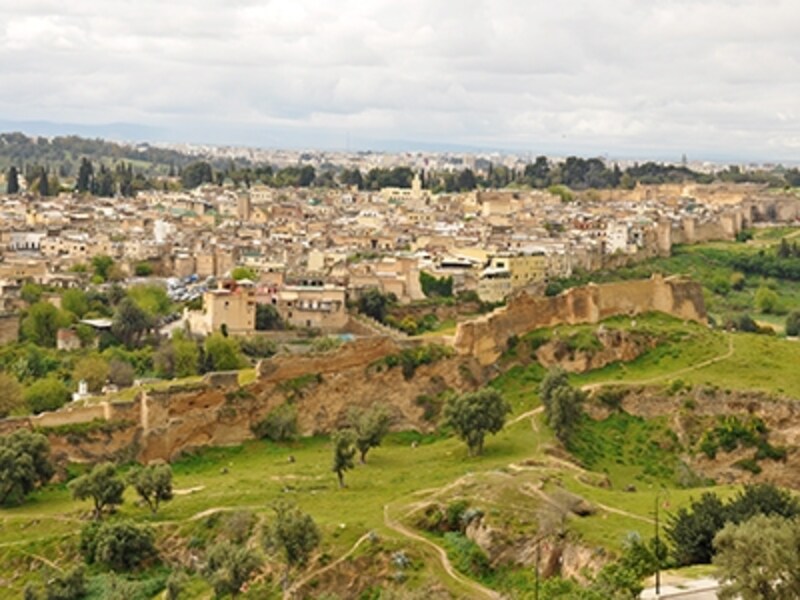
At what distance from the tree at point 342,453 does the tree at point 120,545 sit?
4752 millimetres

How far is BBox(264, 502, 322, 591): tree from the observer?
949 inches

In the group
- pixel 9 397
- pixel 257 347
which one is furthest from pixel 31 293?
pixel 9 397

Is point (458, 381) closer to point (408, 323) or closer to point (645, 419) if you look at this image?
point (645, 419)

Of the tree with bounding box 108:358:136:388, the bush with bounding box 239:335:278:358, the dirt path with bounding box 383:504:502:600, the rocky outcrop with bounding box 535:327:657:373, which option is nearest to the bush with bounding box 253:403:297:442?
the rocky outcrop with bounding box 535:327:657:373

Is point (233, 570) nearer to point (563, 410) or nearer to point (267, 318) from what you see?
point (563, 410)

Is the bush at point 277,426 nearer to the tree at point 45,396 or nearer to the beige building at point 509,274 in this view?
the tree at point 45,396

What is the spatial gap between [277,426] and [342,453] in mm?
5656

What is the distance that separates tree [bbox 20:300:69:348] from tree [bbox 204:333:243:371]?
9437 millimetres

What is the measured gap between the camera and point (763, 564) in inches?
671

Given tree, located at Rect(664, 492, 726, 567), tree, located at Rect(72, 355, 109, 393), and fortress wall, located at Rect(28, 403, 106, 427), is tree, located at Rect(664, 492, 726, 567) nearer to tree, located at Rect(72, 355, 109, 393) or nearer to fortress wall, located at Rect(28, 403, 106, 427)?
fortress wall, located at Rect(28, 403, 106, 427)

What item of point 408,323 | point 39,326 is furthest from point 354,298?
point 39,326

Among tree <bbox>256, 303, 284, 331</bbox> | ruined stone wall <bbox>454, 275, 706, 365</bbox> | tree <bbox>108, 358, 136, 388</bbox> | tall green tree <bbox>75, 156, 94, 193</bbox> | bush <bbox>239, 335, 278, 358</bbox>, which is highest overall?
tall green tree <bbox>75, 156, 94, 193</bbox>

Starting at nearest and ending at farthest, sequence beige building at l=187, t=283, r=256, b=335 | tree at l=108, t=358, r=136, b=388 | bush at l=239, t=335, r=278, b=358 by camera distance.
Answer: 1. tree at l=108, t=358, r=136, b=388
2. bush at l=239, t=335, r=278, b=358
3. beige building at l=187, t=283, r=256, b=335

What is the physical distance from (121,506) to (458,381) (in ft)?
38.9
